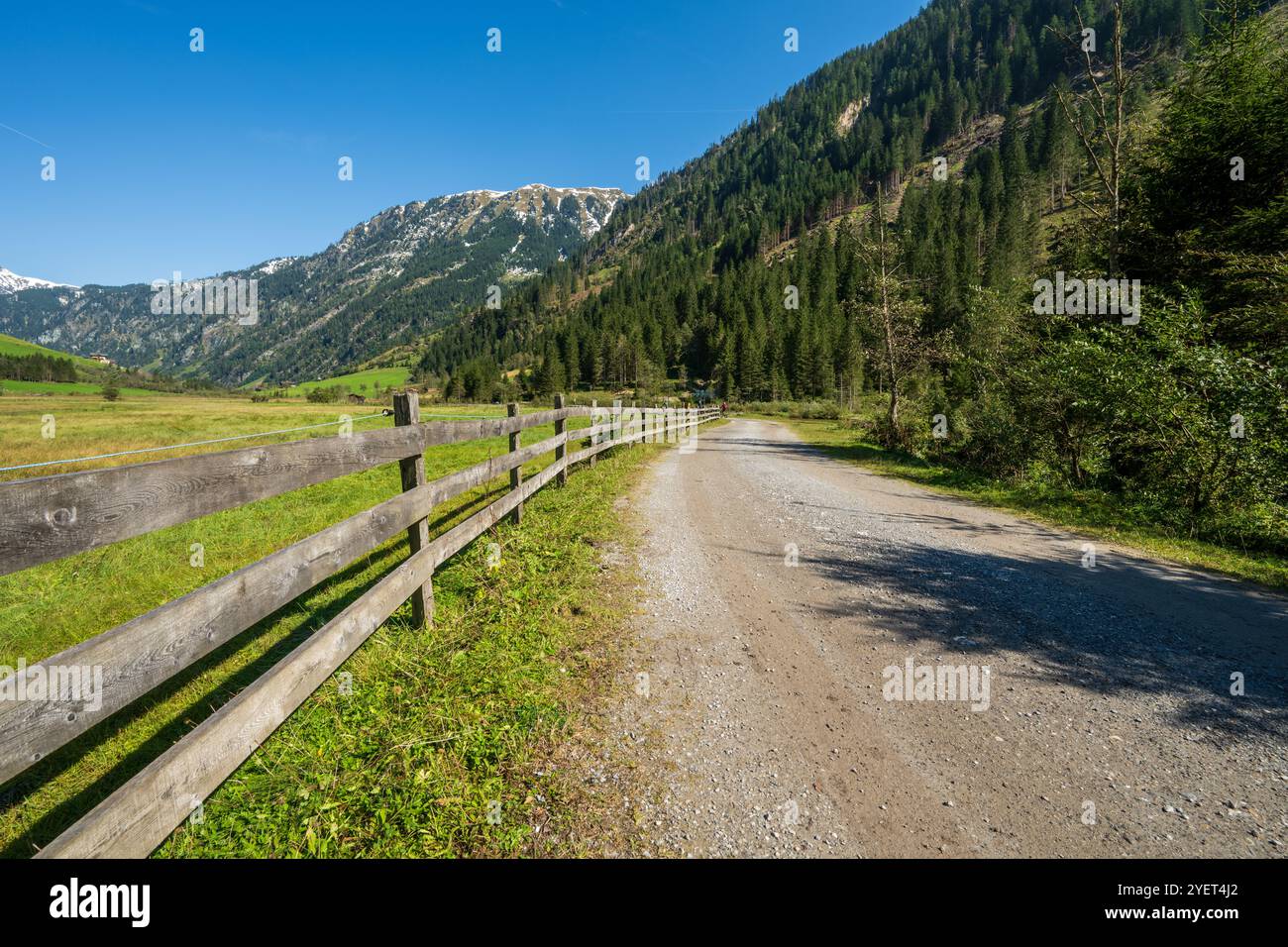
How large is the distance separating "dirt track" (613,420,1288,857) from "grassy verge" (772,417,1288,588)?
816mm

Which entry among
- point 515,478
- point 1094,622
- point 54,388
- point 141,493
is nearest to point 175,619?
point 141,493

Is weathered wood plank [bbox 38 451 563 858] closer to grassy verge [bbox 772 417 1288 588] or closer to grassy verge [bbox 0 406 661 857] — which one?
grassy verge [bbox 0 406 661 857]

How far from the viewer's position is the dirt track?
8.05ft

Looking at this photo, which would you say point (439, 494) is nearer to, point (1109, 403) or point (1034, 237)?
point (1109, 403)

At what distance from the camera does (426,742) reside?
2961mm

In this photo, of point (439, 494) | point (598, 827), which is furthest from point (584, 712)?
point (439, 494)

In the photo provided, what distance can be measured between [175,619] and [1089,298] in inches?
681

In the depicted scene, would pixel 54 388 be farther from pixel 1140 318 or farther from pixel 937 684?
pixel 1140 318

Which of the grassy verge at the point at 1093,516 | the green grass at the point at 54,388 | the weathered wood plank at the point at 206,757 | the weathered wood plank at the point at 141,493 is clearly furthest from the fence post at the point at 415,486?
the green grass at the point at 54,388

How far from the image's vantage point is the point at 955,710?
132 inches
